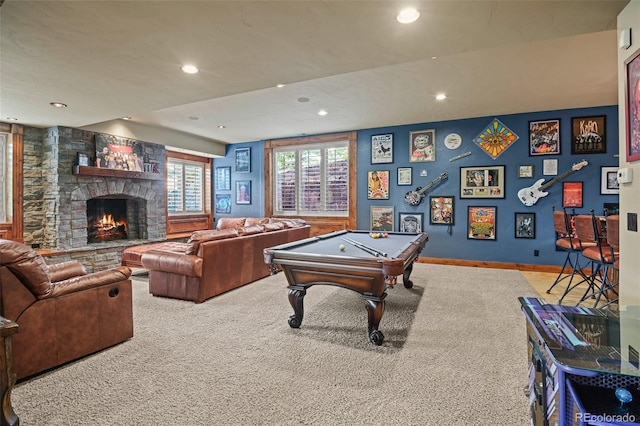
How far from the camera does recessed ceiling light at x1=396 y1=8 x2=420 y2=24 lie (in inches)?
82.2

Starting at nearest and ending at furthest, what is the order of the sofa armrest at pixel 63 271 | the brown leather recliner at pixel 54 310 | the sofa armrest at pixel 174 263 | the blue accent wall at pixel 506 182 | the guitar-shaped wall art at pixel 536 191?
1. the brown leather recliner at pixel 54 310
2. the sofa armrest at pixel 63 271
3. the sofa armrest at pixel 174 263
4. the blue accent wall at pixel 506 182
5. the guitar-shaped wall art at pixel 536 191

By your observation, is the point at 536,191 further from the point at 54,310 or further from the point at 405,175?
the point at 54,310

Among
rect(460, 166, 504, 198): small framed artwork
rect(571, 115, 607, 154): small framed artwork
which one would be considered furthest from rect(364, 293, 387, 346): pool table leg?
rect(571, 115, 607, 154): small framed artwork

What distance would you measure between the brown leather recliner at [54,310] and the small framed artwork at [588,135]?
6.70 m

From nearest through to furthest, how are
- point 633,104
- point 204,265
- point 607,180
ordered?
1. point 633,104
2. point 204,265
3. point 607,180

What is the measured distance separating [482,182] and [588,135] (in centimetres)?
171

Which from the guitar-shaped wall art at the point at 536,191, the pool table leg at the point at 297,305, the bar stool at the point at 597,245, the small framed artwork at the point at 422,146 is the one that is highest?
the small framed artwork at the point at 422,146

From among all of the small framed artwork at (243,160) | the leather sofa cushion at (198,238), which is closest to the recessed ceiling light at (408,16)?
the leather sofa cushion at (198,238)

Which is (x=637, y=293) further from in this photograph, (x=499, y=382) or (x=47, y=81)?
(x=47, y=81)

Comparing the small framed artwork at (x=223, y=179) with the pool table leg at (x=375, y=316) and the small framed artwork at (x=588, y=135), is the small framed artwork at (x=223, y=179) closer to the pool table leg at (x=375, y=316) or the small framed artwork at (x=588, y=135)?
the pool table leg at (x=375, y=316)

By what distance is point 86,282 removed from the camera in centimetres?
245

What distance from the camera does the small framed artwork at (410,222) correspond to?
630 cm

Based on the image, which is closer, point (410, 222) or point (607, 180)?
point (607, 180)

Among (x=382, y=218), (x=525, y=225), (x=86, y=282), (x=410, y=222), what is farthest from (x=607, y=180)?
(x=86, y=282)
